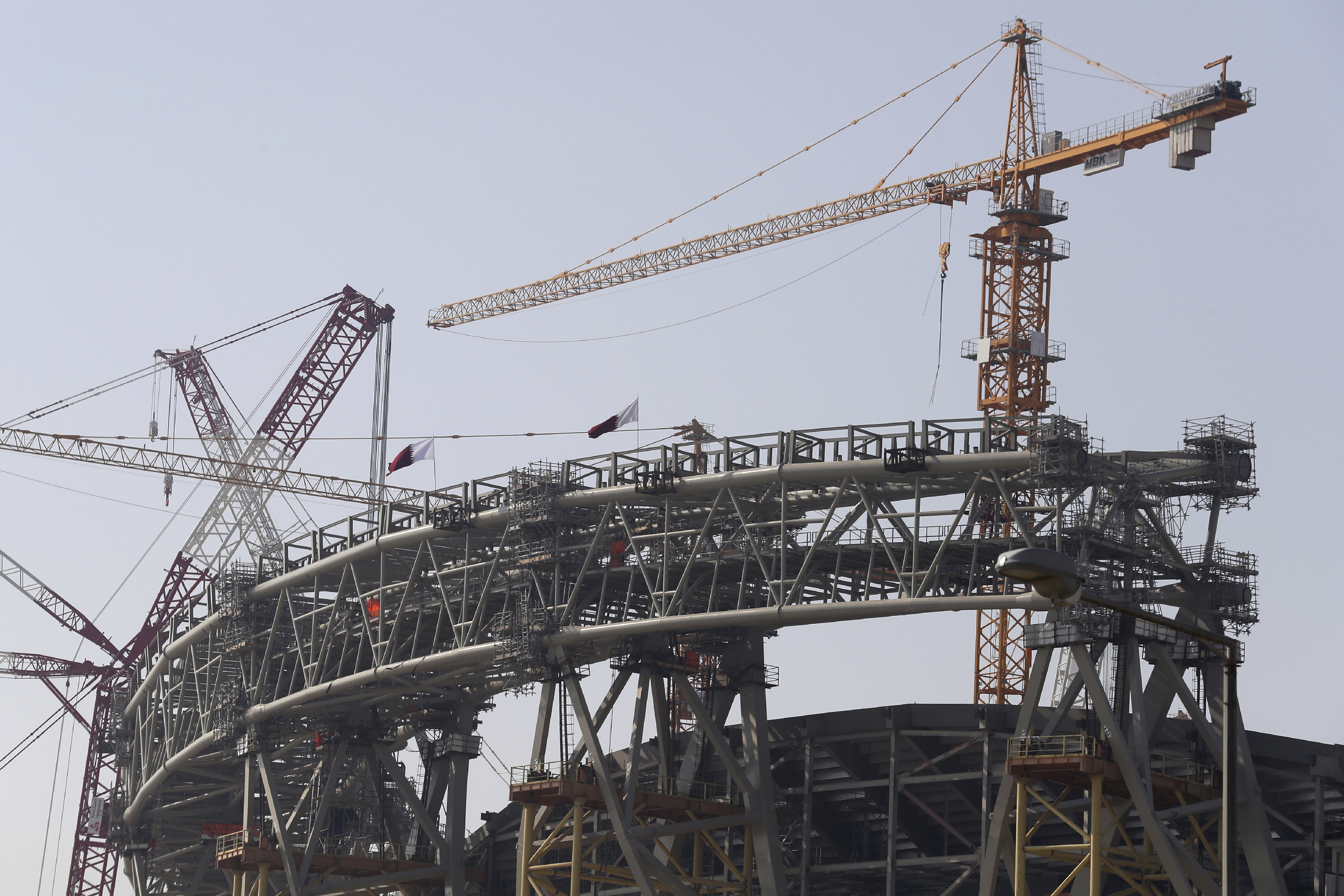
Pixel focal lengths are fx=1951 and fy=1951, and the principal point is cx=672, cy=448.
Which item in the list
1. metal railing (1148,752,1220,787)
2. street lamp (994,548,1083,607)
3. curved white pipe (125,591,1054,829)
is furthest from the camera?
metal railing (1148,752,1220,787)

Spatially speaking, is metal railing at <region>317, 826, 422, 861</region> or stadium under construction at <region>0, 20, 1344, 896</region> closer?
stadium under construction at <region>0, 20, 1344, 896</region>

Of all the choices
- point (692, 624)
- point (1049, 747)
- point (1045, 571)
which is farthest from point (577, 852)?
point (1045, 571)

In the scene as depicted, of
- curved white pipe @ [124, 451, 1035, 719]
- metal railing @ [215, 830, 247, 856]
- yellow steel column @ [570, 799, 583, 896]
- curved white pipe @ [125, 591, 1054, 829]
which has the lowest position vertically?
yellow steel column @ [570, 799, 583, 896]

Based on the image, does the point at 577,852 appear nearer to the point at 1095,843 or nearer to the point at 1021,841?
the point at 1021,841

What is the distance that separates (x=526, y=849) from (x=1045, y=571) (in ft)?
202

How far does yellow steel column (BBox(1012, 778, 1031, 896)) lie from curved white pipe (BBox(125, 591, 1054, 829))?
23.5ft

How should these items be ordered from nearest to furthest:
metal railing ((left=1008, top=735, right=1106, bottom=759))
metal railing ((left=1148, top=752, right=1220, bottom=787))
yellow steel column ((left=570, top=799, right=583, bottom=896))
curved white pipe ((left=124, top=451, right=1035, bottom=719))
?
metal railing ((left=1008, top=735, right=1106, bottom=759))
curved white pipe ((left=124, top=451, right=1035, bottom=719))
metal railing ((left=1148, top=752, right=1220, bottom=787))
yellow steel column ((left=570, top=799, right=583, bottom=896))

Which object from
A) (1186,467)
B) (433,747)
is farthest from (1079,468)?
(433,747)

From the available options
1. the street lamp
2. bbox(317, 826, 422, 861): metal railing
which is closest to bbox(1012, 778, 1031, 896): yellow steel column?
the street lamp

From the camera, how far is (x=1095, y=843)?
7344 cm

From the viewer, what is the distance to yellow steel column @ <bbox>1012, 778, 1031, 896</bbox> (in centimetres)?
7506

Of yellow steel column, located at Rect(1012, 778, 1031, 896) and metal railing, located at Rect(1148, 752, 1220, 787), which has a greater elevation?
metal railing, located at Rect(1148, 752, 1220, 787)

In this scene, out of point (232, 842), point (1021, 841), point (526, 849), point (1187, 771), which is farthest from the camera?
point (232, 842)

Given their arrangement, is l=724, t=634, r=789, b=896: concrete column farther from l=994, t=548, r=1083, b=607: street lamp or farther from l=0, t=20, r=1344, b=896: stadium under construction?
l=994, t=548, r=1083, b=607: street lamp
